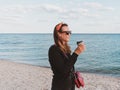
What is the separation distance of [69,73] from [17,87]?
28.5 feet

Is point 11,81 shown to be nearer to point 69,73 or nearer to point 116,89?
point 116,89

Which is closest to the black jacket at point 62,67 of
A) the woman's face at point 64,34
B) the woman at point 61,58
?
the woman at point 61,58

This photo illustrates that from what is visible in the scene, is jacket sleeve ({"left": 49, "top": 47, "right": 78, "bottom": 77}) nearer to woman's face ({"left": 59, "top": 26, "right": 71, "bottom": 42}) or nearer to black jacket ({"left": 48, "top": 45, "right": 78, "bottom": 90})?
black jacket ({"left": 48, "top": 45, "right": 78, "bottom": 90})

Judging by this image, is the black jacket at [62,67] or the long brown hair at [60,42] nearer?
the black jacket at [62,67]

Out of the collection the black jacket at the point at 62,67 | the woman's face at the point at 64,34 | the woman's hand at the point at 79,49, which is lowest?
the black jacket at the point at 62,67

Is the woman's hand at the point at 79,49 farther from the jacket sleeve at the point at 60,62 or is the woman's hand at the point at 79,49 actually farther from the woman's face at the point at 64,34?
the woman's face at the point at 64,34

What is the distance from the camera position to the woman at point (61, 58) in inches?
184

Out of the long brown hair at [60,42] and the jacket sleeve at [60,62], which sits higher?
the long brown hair at [60,42]

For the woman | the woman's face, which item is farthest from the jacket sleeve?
the woman's face

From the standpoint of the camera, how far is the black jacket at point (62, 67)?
4.62 m

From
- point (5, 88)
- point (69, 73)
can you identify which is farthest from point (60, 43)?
point (5, 88)

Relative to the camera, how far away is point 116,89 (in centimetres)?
1403

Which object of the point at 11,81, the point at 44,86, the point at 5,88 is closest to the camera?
the point at 5,88

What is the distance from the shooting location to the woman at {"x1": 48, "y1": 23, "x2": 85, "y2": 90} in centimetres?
468
